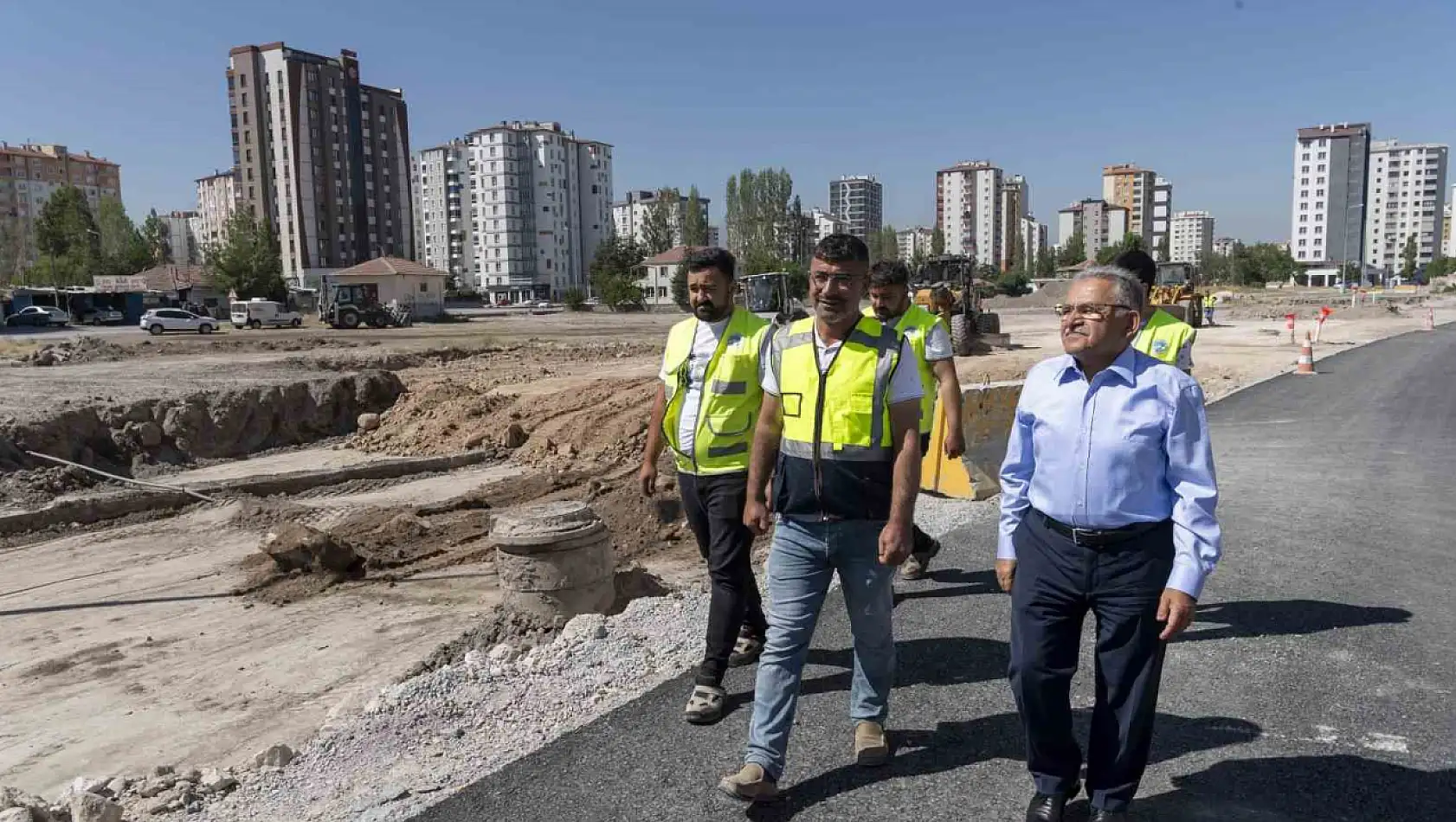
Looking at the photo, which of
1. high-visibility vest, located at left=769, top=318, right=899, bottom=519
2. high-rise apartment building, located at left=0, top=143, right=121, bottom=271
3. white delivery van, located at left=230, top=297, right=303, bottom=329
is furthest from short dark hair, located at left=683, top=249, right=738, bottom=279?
high-rise apartment building, located at left=0, top=143, right=121, bottom=271

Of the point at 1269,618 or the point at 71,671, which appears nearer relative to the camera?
the point at 1269,618

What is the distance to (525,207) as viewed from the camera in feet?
367

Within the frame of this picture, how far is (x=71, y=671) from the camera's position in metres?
5.89

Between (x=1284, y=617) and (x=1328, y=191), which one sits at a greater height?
(x=1328, y=191)

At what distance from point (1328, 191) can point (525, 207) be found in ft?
335

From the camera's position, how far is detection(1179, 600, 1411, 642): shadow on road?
4711 mm

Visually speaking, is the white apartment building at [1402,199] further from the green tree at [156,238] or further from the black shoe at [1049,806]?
the black shoe at [1049,806]

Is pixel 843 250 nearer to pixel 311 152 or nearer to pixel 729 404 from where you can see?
pixel 729 404

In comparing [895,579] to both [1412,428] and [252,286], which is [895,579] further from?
[252,286]

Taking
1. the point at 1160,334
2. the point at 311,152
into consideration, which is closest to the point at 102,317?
the point at 311,152

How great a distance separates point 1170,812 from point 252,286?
7083 centimetres

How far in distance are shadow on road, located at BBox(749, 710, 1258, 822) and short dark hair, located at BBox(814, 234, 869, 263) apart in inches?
69.9

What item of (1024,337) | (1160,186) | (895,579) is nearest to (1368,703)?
(895,579)

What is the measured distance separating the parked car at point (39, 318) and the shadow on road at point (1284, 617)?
52003 mm
